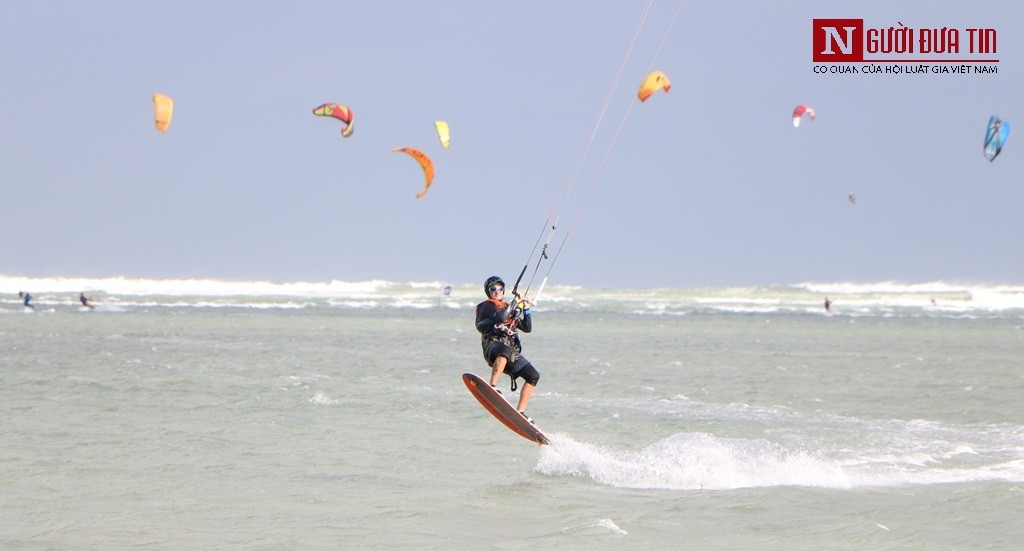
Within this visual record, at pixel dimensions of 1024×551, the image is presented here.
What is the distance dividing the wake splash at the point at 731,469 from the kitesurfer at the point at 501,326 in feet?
2.36

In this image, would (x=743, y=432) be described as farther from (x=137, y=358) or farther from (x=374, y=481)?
(x=137, y=358)

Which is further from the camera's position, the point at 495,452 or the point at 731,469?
the point at 495,452

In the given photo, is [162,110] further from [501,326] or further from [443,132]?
[501,326]

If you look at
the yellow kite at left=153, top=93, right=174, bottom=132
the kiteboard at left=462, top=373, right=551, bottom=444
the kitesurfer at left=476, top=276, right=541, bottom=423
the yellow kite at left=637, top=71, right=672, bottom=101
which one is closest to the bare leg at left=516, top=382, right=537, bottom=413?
the kitesurfer at left=476, top=276, right=541, bottom=423

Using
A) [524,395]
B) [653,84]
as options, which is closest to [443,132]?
[653,84]

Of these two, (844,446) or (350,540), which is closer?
(350,540)

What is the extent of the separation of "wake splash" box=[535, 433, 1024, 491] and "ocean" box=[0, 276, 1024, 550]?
0.11 feet

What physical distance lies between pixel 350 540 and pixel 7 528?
2.08m

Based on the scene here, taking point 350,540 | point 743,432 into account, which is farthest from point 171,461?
point 743,432

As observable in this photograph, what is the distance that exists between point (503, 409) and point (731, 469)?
6.55 ft

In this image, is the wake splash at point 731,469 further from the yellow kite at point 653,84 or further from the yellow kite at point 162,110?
the yellow kite at point 162,110

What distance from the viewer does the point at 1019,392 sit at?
15664mm

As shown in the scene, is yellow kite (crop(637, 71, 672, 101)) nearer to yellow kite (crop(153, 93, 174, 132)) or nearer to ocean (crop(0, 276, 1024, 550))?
ocean (crop(0, 276, 1024, 550))

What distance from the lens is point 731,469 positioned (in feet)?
31.2
